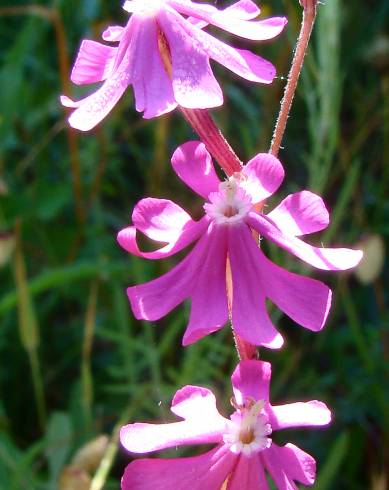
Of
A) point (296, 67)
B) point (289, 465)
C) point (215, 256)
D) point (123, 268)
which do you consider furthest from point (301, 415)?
point (123, 268)

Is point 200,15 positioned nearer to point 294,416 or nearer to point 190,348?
point 294,416

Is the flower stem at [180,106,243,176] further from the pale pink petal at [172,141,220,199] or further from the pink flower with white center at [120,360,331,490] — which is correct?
the pink flower with white center at [120,360,331,490]

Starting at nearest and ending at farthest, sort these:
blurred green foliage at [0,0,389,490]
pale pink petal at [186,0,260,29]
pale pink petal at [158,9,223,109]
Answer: pale pink petal at [158,9,223,109], pale pink petal at [186,0,260,29], blurred green foliage at [0,0,389,490]

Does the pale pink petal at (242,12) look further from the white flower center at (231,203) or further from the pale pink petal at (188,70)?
the white flower center at (231,203)

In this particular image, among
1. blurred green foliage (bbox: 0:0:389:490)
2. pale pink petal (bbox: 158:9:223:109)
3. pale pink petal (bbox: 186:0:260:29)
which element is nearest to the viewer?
pale pink petal (bbox: 158:9:223:109)

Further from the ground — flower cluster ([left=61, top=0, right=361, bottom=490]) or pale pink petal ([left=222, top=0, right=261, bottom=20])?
pale pink petal ([left=222, top=0, right=261, bottom=20])

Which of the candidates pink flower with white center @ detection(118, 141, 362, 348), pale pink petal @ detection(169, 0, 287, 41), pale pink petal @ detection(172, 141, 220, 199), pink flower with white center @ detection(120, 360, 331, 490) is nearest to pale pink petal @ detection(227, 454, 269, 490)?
pink flower with white center @ detection(120, 360, 331, 490)
